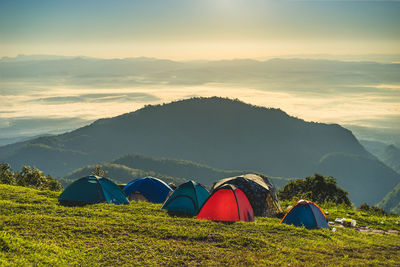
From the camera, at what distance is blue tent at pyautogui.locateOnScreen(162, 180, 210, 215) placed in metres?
21.6

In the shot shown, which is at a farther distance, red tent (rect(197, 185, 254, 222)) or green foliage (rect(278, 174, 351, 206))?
green foliage (rect(278, 174, 351, 206))

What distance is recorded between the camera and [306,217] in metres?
19.8

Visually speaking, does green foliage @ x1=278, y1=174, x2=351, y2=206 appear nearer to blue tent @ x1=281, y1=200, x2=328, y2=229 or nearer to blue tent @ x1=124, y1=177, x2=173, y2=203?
blue tent @ x1=124, y1=177, x2=173, y2=203

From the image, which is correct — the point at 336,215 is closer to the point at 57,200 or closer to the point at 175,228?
the point at 175,228

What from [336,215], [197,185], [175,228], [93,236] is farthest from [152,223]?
[336,215]

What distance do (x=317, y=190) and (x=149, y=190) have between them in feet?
93.8

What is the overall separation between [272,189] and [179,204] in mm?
6879

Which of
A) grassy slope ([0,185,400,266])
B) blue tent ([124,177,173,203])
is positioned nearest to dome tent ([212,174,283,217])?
grassy slope ([0,185,400,266])

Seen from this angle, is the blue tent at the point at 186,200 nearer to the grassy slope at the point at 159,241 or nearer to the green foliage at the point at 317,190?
the grassy slope at the point at 159,241

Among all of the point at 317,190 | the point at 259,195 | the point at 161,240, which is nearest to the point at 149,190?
the point at 259,195

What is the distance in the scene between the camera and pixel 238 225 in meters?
18.3

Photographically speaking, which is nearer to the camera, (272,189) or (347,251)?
(347,251)

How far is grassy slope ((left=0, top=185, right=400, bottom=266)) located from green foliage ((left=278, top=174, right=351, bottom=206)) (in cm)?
2727

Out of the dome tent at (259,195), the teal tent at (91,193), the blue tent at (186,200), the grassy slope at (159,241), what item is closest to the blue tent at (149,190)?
the teal tent at (91,193)
